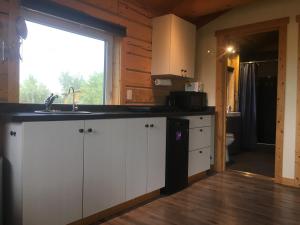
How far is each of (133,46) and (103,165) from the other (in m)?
1.68

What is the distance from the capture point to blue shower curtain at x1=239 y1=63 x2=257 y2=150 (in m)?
5.67

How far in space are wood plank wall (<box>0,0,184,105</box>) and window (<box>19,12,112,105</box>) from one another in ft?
0.63

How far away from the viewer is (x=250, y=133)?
18.6 ft

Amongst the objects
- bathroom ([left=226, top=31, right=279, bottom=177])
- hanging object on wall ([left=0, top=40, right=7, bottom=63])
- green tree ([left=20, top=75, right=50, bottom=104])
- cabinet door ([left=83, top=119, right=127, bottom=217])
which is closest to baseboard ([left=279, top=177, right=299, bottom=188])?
bathroom ([left=226, top=31, right=279, bottom=177])

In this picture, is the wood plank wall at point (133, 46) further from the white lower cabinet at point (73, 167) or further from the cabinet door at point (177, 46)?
the white lower cabinet at point (73, 167)

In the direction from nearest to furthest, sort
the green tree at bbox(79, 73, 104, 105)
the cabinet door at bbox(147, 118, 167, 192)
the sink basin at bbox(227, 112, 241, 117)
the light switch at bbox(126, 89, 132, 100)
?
the cabinet door at bbox(147, 118, 167, 192) < the green tree at bbox(79, 73, 104, 105) < the light switch at bbox(126, 89, 132, 100) < the sink basin at bbox(227, 112, 241, 117)

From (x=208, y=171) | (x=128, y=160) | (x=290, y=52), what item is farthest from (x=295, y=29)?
(x=128, y=160)

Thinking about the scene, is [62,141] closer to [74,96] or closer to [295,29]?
[74,96]

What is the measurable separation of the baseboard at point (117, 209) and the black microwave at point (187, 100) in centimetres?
129

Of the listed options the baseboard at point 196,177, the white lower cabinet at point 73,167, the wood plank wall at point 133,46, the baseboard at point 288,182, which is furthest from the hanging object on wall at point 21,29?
the baseboard at point 288,182

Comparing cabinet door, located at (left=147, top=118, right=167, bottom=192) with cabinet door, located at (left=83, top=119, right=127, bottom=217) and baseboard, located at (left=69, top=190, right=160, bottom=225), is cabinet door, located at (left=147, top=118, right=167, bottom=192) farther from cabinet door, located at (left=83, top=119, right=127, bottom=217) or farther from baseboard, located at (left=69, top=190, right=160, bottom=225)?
cabinet door, located at (left=83, top=119, right=127, bottom=217)

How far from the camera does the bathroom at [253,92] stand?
5.61m

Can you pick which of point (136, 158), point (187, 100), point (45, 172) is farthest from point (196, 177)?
point (45, 172)

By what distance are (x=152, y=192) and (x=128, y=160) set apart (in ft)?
2.03
